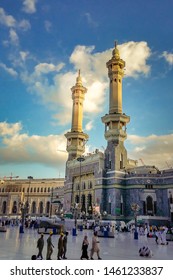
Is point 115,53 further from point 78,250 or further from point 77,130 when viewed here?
point 78,250

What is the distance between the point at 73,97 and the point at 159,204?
3229cm

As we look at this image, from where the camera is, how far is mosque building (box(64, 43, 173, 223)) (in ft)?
139

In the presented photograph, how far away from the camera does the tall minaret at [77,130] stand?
58.4m

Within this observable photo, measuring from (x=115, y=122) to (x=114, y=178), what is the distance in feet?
33.8

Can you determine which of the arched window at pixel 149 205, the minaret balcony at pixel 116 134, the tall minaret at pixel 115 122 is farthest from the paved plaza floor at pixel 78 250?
the minaret balcony at pixel 116 134

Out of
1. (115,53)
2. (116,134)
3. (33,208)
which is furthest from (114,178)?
(33,208)

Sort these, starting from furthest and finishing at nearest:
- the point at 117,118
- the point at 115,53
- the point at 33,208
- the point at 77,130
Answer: the point at 33,208
the point at 77,130
the point at 115,53
the point at 117,118

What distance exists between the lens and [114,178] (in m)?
44.9

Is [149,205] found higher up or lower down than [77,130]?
lower down

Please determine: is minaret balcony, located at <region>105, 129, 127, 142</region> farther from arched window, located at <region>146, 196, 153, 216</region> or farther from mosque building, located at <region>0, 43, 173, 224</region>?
arched window, located at <region>146, 196, 153, 216</region>

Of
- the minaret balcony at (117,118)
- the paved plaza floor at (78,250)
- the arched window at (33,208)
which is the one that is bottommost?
the paved plaza floor at (78,250)

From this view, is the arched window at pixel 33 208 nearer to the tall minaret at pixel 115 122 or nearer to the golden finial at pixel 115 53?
the tall minaret at pixel 115 122

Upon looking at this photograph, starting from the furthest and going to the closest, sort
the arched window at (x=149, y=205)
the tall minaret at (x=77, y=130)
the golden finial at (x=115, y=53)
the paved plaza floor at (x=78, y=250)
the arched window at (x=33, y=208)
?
the arched window at (x=33, y=208), the tall minaret at (x=77, y=130), the golden finial at (x=115, y=53), the arched window at (x=149, y=205), the paved plaza floor at (x=78, y=250)
